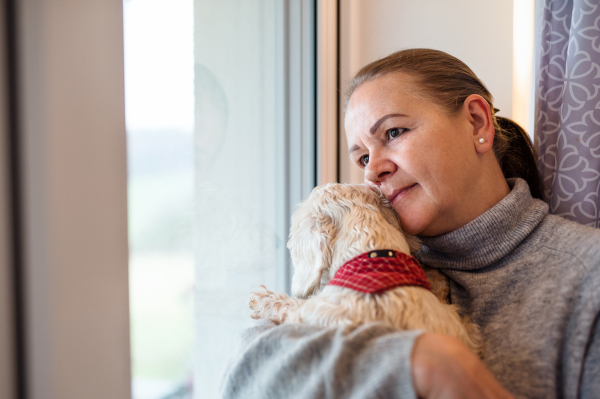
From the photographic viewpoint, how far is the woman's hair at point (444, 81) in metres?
1.00

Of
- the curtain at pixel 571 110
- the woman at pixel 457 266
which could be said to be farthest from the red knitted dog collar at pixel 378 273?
the curtain at pixel 571 110

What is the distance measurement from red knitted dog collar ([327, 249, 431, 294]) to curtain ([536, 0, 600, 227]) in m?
0.70

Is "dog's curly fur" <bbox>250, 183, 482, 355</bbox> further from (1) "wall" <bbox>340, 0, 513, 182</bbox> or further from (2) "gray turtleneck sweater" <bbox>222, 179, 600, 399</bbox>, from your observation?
(1) "wall" <bbox>340, 0, 513, 182</bbox>

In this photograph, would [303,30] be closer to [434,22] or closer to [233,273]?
[434,22]

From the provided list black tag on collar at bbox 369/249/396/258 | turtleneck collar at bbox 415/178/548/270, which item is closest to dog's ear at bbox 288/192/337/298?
black tag on collar at bbox 369/249/396/258

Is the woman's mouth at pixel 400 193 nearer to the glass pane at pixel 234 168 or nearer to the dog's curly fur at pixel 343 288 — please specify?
the dog's curly fur at pixel 343 288

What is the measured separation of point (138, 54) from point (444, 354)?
0.97 metres

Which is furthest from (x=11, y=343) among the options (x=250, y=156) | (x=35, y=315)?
(x=250, y=156)

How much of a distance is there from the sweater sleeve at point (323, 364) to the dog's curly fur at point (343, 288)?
57 millimetres

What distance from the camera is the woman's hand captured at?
0.61 m

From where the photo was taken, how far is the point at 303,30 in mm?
1631

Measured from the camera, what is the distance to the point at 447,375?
24.1 inches

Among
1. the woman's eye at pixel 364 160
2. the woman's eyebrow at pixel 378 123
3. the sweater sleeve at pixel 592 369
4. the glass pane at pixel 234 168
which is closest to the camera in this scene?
the sweater sleeve at pixel 592 369

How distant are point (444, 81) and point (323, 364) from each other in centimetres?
77
